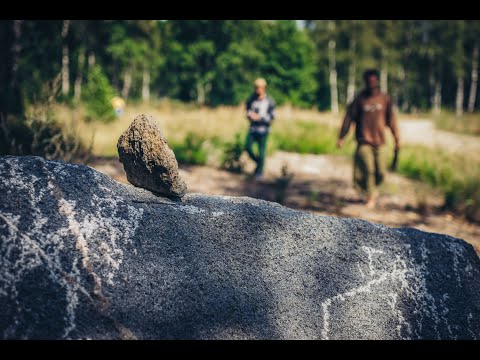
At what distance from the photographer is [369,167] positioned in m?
5.49

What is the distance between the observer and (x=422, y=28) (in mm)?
34969

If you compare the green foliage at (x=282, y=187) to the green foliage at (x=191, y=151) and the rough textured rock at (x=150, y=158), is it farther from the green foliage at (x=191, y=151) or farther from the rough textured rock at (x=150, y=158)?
the rough textured rock at (x=150, y=158)

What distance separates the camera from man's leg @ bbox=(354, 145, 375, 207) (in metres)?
5.46

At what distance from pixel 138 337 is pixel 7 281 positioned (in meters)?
0.64

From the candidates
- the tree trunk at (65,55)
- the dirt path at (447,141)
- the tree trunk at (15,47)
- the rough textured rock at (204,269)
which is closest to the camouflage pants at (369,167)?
the rough textured rock at (204,269)

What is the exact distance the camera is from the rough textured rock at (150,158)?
2.25 meters

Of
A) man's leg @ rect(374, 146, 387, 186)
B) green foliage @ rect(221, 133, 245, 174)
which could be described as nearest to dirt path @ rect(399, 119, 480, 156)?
man's leg @ rect(374, 146, 387, 186)

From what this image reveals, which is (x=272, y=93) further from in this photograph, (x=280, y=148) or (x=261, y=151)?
(x=261, y=151)

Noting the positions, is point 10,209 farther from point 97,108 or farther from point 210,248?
point 97,108

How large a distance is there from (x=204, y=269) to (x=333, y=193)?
4.74 m

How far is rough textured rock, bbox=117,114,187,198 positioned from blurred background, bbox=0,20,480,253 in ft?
6.45

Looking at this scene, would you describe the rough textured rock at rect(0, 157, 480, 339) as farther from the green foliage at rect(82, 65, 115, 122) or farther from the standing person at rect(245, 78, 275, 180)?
the green foliage at rect(82, 65, 115, 122)

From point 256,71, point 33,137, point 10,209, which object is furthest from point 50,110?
point 256,71

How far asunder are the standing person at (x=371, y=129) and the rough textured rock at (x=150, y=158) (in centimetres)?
368
